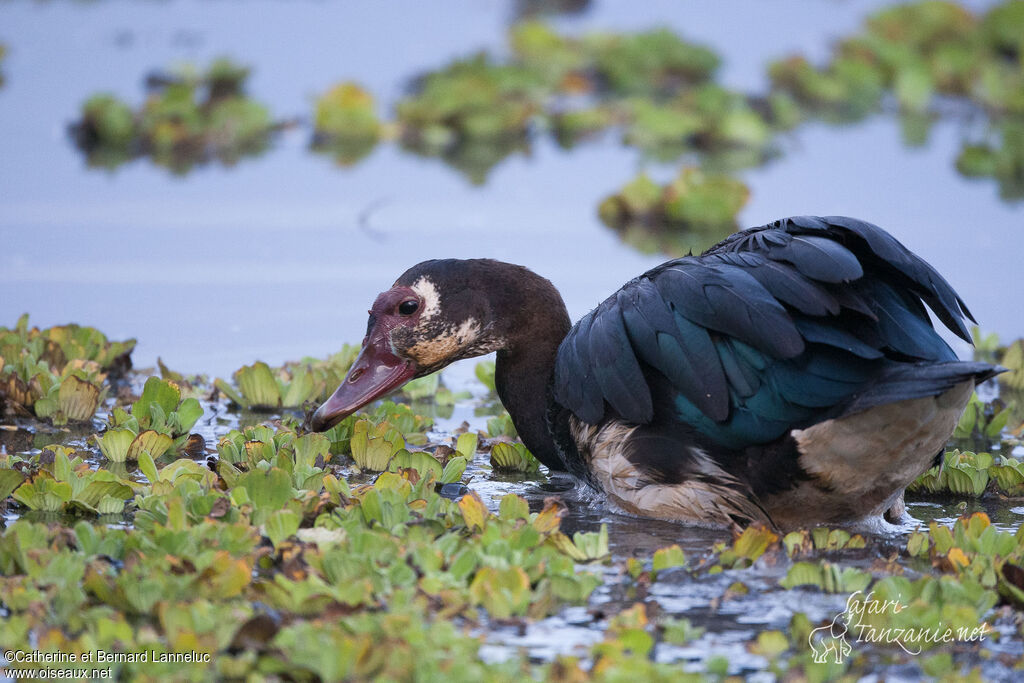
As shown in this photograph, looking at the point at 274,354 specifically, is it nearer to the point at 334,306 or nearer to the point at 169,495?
the point at 334,306

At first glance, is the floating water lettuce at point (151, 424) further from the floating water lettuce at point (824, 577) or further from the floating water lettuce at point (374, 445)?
the floating water lettuce at point (824, 577)

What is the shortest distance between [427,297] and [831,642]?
7.72ft

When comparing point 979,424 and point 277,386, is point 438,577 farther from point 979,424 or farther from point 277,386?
point 979,424

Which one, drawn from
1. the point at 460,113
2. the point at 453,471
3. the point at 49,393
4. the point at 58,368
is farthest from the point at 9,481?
the point at 460,113

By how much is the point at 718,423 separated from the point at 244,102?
354 inches

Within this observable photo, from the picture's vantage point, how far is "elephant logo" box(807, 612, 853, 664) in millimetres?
3645

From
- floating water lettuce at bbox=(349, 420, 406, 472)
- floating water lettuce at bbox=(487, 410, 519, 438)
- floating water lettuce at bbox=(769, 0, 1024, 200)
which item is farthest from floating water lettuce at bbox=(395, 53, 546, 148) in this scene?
floating water lettuce at bbox=(349, 420, 406, 472)

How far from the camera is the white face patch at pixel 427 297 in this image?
5.44m

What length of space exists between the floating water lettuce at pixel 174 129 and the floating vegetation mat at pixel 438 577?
23.1 ft

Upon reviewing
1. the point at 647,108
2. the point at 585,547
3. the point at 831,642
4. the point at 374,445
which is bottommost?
the point at 831,642

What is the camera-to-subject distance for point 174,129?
12.1m

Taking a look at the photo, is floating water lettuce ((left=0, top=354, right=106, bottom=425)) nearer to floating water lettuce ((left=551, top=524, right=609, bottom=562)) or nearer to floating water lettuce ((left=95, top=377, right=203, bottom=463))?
floating water lettuce ((left=95, top=377, right=203, bottom=463))

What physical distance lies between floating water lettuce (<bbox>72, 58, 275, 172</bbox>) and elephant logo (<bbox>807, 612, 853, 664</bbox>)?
895cm

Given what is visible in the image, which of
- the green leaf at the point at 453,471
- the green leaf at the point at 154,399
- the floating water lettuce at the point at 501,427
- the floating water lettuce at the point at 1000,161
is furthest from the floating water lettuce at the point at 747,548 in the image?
the floating water lettuce at the point at 1000,161
